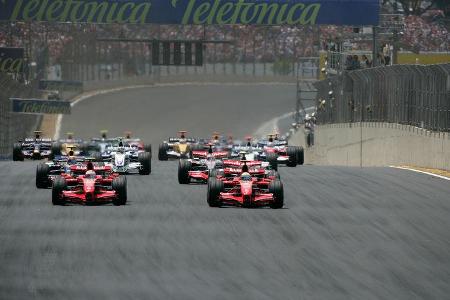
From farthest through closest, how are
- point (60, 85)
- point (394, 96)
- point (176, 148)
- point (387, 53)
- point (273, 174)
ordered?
point (60, 85) → point (387, 53) → point (176, 148) → point (394, 96) → point (273, 174)

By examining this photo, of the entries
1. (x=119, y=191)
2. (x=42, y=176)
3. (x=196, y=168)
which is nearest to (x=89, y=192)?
(x=119, y=191)

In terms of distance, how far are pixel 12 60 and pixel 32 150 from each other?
26616 millimetres

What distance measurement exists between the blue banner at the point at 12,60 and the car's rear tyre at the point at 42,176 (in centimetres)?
4020

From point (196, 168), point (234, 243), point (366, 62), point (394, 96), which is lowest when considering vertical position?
point (234, 243)

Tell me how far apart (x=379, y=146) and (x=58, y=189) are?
20.8 metres

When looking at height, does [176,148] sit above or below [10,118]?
below

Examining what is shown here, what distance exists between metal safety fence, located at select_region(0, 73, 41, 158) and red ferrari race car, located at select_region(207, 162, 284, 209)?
28150 millimetres

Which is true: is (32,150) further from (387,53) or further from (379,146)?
(387,53)

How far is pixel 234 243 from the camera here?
68.1ft

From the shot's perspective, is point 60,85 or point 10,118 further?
point 60,85

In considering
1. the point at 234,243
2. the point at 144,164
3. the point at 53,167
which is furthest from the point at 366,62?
the point at 234,243

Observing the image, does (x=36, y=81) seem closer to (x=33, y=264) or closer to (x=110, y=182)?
(x=110, y=182)

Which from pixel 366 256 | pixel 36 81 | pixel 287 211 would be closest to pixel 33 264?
pixel 366 256

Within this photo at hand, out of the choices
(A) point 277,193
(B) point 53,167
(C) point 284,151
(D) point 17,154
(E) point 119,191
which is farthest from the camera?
(D) point 17,154
